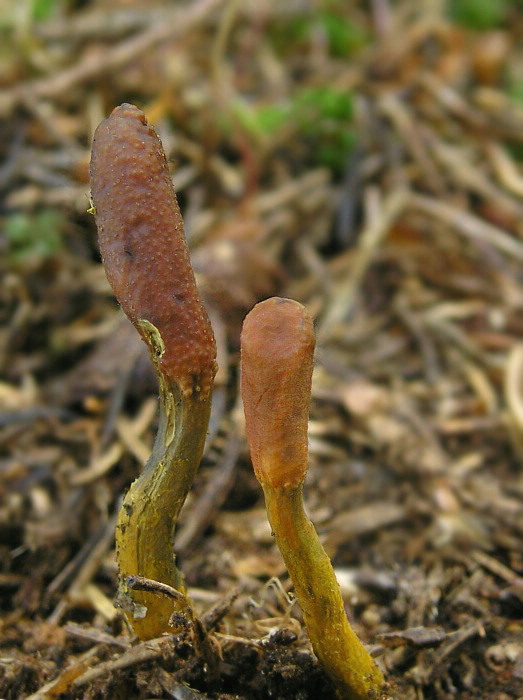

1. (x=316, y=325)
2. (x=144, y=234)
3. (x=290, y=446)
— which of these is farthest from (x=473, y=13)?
(x=290, y=446)

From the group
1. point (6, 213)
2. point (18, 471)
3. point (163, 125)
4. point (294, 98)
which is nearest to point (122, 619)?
point (18, 471)

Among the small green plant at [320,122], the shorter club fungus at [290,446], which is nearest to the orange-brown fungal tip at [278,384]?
the shorter club fungus at [290,446]

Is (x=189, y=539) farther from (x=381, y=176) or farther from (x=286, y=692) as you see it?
(x=381, y=176)

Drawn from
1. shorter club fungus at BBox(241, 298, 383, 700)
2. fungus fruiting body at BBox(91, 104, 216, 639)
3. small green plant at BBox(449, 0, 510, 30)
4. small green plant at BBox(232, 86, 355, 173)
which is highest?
small green plant at BBox(449, 0, 510, 30)

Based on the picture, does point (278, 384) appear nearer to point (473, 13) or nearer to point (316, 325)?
point (316, 325)

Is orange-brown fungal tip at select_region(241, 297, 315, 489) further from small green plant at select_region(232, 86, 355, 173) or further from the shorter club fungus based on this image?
small green plant at select_region(232, 86, 355, 173)

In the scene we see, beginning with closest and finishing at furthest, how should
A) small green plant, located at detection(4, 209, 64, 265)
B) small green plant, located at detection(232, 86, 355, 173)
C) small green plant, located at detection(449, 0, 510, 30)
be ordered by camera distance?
small green plant, located at detection(4, 209, 64, 265), small green plant, located at detection(232, 86, 355, 173), small green plant, located at detection(449, 0, 510, 30)

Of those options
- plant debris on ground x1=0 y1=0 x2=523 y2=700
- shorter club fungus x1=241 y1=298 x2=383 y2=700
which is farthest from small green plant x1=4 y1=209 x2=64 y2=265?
shorter club fungus x1=241 y1=298 x2=383 y2=700

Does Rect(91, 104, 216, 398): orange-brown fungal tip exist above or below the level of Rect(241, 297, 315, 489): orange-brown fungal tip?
above

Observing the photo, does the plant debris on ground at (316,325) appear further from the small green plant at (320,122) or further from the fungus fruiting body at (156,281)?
the fungus fruiting body at (156,281)
